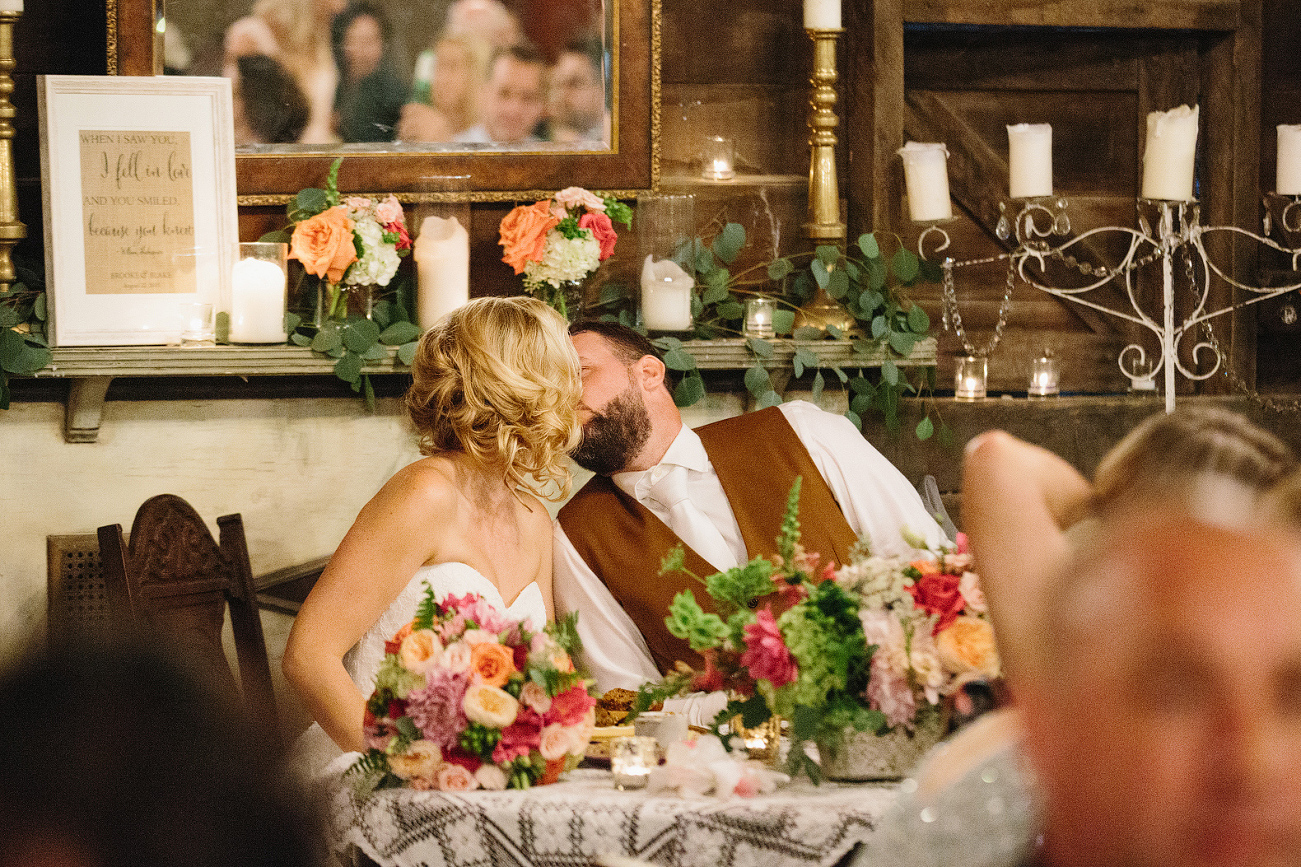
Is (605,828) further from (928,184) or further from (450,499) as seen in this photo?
(928,184)

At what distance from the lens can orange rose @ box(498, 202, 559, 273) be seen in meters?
3.08

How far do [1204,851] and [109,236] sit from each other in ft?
9.76

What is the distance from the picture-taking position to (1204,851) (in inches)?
15.9

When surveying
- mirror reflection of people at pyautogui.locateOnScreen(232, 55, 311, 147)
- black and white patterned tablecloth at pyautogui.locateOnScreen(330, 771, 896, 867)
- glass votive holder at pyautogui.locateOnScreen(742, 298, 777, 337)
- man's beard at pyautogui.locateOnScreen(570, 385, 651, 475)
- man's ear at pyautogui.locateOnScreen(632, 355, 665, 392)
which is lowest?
black and white patterned tablecloth at pyautogui.locateOnScreen(330, 771, 896, 867)

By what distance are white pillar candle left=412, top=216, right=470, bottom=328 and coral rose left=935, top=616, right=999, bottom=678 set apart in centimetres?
191

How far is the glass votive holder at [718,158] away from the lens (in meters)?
3.41

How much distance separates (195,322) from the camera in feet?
9.90

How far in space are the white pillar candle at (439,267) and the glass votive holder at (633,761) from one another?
1.67 metres

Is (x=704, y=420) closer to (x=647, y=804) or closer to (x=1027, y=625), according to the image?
(x=647, y=804)

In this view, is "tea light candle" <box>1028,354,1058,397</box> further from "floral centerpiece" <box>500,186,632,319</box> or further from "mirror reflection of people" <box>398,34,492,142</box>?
Result: "mirror reflection of people" <box>398,34,492,142</box>

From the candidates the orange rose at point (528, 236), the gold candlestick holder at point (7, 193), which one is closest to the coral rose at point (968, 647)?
the orange rose at point (528, 236)

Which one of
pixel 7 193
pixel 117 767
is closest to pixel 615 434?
pixel 7 193

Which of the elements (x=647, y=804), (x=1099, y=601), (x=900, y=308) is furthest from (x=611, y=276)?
(x=1099, y=601)

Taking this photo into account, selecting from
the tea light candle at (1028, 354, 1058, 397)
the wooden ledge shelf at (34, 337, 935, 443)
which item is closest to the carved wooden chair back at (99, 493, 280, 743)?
the wooden ledge shelf at (34, 337, 935, 443)
